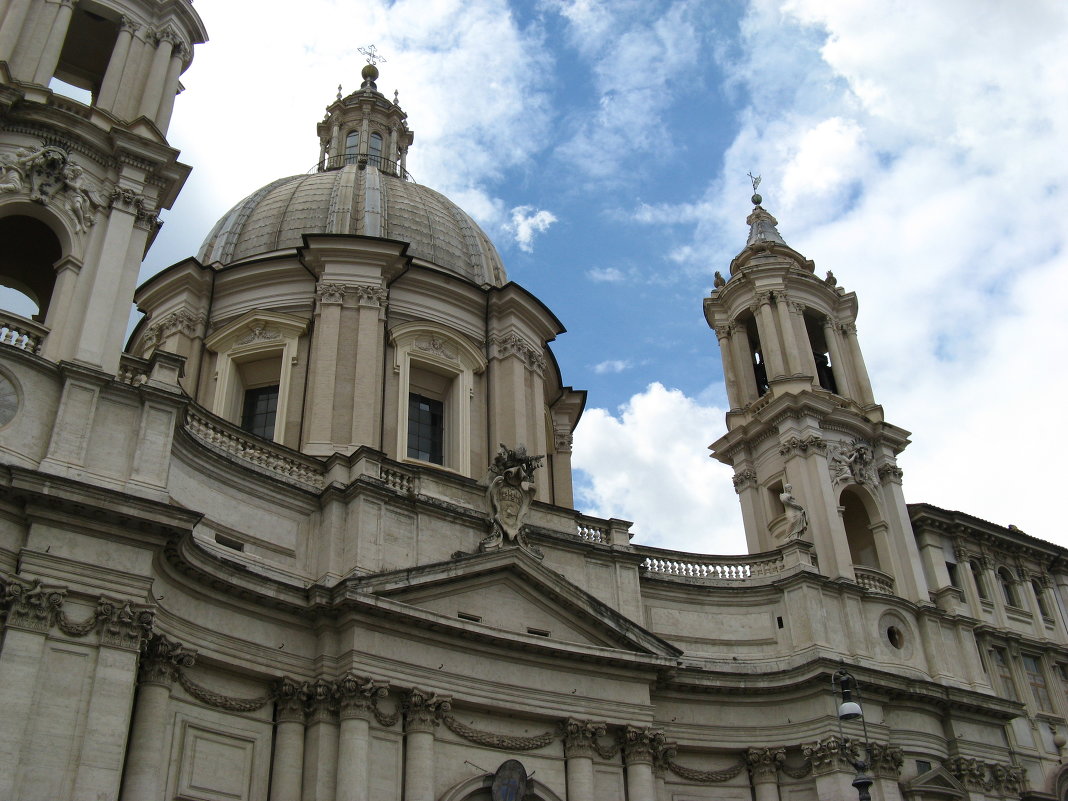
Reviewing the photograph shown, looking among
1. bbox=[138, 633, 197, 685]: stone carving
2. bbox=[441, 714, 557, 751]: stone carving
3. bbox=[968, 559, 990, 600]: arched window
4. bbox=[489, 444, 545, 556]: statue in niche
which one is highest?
bbox=[968, 559, 990, 600]: arched window

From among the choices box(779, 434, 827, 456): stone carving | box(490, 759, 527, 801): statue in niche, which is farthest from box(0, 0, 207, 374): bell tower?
box(779, 434, 827, 456): stone carving

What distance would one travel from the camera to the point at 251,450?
2152 centimetres

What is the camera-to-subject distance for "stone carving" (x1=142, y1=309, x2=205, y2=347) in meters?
29.3

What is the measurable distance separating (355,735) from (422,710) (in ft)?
4.91

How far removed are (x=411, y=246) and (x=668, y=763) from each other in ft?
54.4

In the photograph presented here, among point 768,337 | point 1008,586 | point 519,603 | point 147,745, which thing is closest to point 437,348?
point 519,603

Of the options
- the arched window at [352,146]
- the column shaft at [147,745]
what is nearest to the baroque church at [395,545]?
the column shaft at [147,745]

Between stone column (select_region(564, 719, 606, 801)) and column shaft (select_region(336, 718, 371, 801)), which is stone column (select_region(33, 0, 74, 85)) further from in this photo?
stone column (select_region(564, 719, 606, 801))

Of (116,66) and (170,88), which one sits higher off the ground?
(170,88)

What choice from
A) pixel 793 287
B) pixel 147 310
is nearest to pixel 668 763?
pixel 793 287

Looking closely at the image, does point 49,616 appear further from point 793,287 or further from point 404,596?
point 793,287

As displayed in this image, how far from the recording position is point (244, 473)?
68.2 feet

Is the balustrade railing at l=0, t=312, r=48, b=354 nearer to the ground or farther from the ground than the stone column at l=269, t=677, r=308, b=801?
farther from the ground

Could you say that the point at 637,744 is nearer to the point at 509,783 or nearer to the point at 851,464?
the point at 509,783
